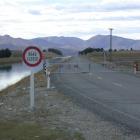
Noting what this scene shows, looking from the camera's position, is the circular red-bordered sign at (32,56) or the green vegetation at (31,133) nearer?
the green vegetation at (31,133)

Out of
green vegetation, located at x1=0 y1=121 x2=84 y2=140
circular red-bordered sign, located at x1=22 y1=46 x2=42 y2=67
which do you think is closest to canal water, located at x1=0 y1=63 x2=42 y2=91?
circular red-bordered sign, located at x1=22 y1=46 x2=42 y2=67

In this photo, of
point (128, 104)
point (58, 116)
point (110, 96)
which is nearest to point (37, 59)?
point (58, 116)

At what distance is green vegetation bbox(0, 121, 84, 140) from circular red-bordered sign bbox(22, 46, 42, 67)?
10.3 feet

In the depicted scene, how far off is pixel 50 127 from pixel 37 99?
25.7 feet

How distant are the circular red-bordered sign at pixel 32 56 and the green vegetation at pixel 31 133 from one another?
3.14 m

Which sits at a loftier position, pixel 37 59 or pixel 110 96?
Answer: pixel 37 59

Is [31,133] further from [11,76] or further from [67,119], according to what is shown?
[11,76]

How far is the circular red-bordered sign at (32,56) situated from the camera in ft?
49.9

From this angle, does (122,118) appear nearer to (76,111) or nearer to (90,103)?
(76,111)

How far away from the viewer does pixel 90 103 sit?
18.3 metres

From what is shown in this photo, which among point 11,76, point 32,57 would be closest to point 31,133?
point 32,57

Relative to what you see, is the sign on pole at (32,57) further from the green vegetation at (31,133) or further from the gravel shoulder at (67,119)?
the green vegetation at (31,133)

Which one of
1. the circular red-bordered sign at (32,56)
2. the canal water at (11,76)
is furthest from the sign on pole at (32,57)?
the canal water at (11,76)

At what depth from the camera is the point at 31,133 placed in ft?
36.3
